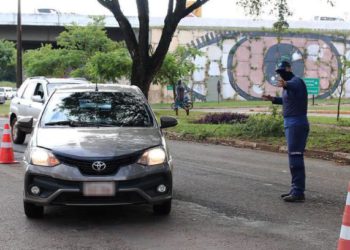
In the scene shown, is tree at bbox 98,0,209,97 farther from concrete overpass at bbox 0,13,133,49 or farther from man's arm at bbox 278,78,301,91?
concrete overpass at bbox 0,13,133,49

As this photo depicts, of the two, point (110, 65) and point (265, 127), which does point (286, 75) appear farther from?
point (110, 65)

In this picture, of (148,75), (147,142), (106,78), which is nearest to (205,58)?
(106,78)

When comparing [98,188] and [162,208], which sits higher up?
[98,188]

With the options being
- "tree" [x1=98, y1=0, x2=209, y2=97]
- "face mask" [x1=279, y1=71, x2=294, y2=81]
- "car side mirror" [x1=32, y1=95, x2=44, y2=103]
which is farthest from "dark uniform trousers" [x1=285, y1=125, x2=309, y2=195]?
"tree" [x1=98, y1=0, x2=209, y2=97]

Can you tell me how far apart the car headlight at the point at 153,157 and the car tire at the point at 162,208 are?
2.00 ft

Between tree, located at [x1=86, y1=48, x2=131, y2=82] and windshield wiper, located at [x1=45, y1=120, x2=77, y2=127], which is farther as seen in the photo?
tree, located at [x1=86, y1=48, x2=131, y2=82]

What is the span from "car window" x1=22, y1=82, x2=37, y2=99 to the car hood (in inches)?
326

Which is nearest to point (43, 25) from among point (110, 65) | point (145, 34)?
point (110, 65)

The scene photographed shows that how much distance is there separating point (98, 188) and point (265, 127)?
10117mm

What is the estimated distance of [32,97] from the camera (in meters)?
14.1

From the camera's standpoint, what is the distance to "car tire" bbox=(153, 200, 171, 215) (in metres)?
6.74

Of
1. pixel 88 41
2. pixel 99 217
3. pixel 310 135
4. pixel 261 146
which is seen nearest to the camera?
pixel 99 217

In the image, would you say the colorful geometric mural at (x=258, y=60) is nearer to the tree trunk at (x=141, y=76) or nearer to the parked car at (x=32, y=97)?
the tree trunk at (x=141, y=76)

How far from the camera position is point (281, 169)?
1100 cm
